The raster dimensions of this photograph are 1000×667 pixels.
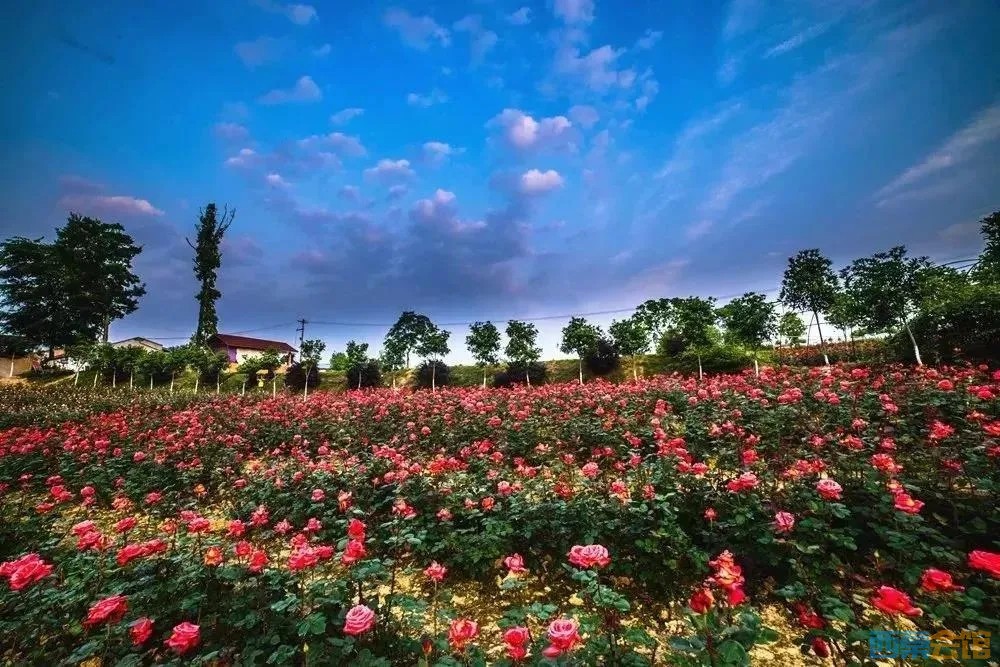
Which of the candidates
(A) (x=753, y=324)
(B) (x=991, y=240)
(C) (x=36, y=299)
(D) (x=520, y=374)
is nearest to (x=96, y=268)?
(C) (x=36, y=299)

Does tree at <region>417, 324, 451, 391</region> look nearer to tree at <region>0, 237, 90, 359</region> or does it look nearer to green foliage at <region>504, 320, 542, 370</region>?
green foliage at <region>504, 320, 542, 370</region>

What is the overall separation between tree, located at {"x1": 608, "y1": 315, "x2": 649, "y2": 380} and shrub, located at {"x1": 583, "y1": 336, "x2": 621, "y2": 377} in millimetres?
558

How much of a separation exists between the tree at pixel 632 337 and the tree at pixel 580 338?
1365 millimetres

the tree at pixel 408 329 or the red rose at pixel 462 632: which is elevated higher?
the tree at pixel 408 329

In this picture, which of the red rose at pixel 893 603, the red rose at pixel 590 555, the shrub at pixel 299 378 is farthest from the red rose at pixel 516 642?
the shrub at pixel 299 378

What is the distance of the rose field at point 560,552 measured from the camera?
7.04 feet

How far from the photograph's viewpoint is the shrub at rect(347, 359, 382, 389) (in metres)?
33.0

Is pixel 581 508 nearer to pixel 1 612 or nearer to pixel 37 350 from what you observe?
pixel 1 612

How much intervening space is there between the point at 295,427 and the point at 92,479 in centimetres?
342

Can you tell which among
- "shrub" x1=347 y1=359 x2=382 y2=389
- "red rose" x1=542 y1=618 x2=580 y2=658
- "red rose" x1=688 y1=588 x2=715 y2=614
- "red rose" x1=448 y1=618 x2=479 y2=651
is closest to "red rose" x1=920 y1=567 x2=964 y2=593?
"red rose" x1=688 y1=588 x2=715 y2=614

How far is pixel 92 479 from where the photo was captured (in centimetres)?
671

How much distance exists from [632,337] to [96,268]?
2263 inches

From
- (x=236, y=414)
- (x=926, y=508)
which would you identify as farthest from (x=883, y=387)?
(x=236, y=414)

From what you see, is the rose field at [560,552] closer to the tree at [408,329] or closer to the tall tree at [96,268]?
the tree at [408,329]
